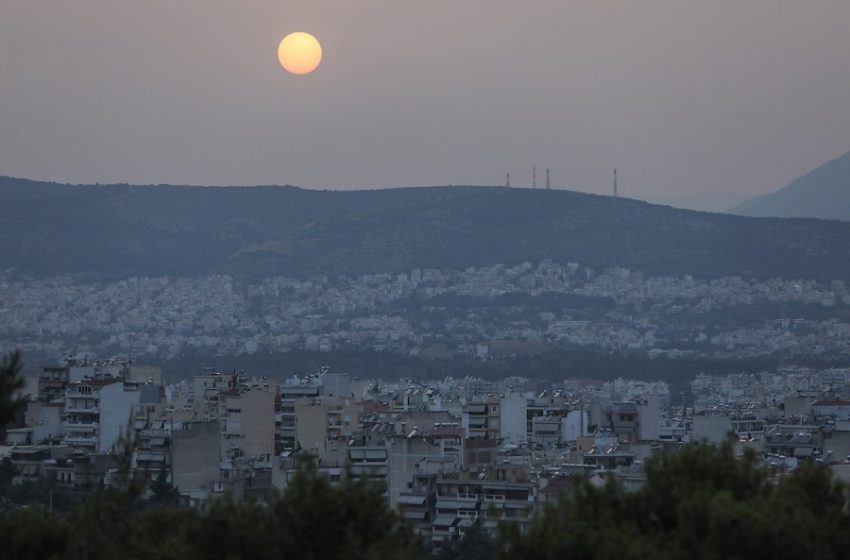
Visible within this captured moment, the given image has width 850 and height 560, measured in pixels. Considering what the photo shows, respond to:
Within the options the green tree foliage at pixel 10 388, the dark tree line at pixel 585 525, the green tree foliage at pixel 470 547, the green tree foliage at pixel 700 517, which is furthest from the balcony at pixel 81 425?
the green tree foliage at pixel 700 517

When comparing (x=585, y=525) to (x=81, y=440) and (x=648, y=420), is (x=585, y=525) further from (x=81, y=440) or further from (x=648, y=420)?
(x=648, y=420)

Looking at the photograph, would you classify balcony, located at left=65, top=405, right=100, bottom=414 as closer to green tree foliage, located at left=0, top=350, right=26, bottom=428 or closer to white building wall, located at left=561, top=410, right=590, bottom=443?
white building wall, located at left=561, top=410, right=590, bottom=443

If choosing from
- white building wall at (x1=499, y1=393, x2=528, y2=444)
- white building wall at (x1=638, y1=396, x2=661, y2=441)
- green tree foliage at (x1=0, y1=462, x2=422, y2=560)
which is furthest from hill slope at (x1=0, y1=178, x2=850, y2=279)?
green tree foliage at (x1=0, y1=462, x2=422, y2=560)

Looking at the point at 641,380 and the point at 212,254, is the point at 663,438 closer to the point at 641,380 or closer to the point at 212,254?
the point at 641,380

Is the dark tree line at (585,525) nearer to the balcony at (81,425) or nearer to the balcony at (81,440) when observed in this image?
the balcony at (81,440)

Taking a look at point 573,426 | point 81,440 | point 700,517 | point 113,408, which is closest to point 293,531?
point 700,517

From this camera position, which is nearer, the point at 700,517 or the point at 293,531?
the point at 700,517
